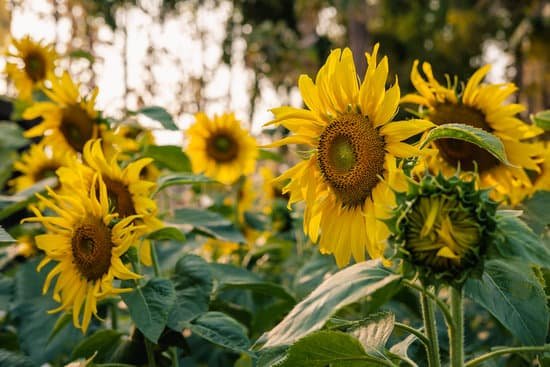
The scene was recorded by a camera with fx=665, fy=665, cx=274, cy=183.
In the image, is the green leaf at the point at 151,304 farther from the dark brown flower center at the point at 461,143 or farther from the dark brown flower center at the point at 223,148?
the dark brown flower center at the point at 223,148

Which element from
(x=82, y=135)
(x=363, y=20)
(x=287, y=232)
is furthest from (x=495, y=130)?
(x=363, y=20)

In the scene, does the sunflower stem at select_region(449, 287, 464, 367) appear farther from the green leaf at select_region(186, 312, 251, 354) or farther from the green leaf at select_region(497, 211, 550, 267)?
the green leaf at select_region(186, 312, 251, 354)

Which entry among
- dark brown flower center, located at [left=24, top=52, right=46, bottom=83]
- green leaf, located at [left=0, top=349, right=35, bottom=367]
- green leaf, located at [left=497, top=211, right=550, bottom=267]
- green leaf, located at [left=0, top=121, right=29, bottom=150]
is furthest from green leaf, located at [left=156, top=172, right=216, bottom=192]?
dark brown flower center, located at [left=24, top=52, right=46, bottom=83]

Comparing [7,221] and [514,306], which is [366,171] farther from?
[7,221]

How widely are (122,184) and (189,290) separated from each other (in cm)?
23

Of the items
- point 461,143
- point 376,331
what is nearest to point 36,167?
point 461,143

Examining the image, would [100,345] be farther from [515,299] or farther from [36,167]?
[36,167]

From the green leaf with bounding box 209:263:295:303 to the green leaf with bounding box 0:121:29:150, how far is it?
90 centimetres

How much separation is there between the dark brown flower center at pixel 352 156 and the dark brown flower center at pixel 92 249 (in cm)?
38

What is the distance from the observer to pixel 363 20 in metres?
10.9

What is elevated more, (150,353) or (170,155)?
(170,155)

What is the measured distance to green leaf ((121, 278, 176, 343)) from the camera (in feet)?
3.32

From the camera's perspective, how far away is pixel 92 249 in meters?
1.09

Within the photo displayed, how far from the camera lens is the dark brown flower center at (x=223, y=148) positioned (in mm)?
2549
